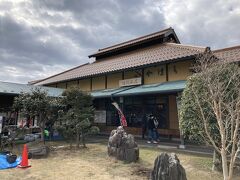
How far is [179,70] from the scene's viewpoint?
1363 cm

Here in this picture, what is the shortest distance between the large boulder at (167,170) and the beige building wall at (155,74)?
8705mm

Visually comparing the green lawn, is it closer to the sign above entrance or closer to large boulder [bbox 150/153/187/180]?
large boulder [bbox 150/153/187/180]

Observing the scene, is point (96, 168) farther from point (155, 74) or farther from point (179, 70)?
point (155, 74)

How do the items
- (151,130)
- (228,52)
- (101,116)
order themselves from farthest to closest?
(101,116)
(228,52)
(151,130)

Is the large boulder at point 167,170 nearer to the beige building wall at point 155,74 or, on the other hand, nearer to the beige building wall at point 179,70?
the beige building wall at point 179,70

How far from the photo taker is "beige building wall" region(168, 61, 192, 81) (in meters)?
13.2

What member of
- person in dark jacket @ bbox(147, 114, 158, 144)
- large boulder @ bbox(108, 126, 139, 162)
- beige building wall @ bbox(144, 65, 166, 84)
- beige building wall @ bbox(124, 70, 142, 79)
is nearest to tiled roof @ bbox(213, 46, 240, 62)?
beige building wall @ bbox(144, 65, 166, 84)

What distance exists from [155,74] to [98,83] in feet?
18.4

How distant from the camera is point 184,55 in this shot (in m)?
12.5

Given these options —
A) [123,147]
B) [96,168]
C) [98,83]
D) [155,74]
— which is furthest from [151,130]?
[98,83]

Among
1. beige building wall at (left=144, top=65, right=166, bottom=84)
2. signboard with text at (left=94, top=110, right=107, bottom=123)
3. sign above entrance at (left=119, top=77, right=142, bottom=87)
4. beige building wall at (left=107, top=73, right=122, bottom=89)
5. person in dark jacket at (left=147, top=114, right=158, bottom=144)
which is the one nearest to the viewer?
person in dark jacket at (left=147, top=114, right=158, bottom=144)

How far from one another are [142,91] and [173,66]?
2.65m

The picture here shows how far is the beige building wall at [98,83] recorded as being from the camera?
18394 millimetres

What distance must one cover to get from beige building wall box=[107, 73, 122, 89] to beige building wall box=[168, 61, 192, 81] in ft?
14.1
